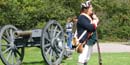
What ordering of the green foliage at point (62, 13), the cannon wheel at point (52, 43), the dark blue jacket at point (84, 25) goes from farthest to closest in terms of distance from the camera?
the green foliage at point (62, 13) → the cannon wheel at point (52, 43) → the dark blue jacket at point (84, 25)

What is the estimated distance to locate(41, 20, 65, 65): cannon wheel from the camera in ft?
39.8

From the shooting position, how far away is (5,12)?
25.8m

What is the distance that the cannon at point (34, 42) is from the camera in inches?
480

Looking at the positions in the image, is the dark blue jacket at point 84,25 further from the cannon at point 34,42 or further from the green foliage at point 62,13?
the green foliage at point 62,13

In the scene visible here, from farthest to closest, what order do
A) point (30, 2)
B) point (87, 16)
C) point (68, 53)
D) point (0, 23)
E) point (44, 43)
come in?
point (30, 2)
point (0, 23)
point (68, 53)
point (44, 43)
point (87, 16)

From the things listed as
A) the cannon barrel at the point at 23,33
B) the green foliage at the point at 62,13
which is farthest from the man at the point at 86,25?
the green foliage at the point at 62,13

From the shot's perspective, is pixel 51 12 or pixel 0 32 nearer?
pixel 0 32

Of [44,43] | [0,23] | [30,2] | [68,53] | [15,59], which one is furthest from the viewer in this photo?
[30,2]

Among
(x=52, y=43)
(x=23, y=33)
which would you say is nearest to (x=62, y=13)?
(x=52, y=43)

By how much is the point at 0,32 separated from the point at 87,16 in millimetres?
3458

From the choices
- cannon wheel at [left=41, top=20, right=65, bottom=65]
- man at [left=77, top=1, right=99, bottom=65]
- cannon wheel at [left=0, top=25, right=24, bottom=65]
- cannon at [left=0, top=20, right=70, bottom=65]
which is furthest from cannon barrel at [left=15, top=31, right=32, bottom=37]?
man at [left=77, top=1, right=99, bottom=65]

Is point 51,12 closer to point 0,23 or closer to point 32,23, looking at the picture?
point 32,23

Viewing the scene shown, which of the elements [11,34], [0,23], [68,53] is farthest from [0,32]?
[0,23]

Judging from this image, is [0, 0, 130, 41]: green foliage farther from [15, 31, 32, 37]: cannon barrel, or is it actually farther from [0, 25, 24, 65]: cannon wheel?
[15, 31, 32, 37]: cannon barrel
